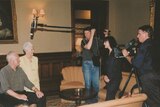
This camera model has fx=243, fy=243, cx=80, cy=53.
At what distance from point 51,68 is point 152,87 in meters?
3.30

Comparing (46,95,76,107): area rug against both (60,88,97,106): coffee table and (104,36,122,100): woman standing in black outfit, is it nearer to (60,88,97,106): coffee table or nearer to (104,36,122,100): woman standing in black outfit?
(60,88,97,106): coffee table

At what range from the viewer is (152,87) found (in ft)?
10.2

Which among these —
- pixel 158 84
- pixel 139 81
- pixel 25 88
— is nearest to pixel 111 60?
pixel 139 81

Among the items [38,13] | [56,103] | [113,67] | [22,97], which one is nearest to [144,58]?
Result: [113,67]

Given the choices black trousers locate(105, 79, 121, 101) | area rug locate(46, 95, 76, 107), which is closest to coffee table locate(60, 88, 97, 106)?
black trousers locate(105, 79, 121, 101)

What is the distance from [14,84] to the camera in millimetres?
3375

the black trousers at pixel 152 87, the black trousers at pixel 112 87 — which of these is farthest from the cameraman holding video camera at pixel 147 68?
the black trousers at pixel 112 87

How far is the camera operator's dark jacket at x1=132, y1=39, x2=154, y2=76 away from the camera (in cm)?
307

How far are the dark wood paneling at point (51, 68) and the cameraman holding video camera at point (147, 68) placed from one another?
311 cm

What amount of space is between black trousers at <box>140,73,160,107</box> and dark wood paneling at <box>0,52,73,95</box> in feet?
10.4

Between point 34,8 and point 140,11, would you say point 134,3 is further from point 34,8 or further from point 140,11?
point 34,8

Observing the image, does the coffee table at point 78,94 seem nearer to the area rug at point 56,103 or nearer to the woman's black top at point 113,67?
the woman's black top at point 113,67

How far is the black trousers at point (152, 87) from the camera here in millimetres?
3109

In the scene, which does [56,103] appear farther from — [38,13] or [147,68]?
[147,68]
